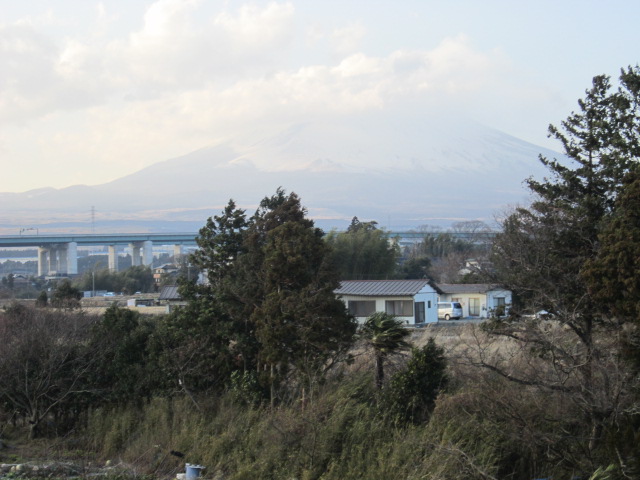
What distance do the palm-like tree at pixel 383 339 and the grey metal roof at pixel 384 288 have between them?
727 inches

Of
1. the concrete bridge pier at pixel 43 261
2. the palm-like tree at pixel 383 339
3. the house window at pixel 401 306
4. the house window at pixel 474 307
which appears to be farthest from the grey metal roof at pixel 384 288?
the concrete bridge pier at pixel 43 261

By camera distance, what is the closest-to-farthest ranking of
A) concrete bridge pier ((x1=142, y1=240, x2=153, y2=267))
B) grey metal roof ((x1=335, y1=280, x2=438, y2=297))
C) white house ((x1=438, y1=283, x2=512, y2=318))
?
grey metal roof ((x1=335, y1=280, x2=438, y2=297)), white house ((x1=438, y1=283, x2=512, y2=318)), concrete bridge pier ((x1=142, y1=240, x2=153, y2=267))

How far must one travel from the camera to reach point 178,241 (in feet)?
326

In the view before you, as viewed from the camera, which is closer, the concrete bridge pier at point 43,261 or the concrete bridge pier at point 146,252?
the concrete bridge pier at point 146,252

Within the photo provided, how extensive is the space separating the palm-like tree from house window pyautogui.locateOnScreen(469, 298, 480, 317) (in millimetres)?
25517

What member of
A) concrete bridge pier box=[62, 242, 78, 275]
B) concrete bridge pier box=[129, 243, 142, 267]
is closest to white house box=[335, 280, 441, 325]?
concrete bridge pier box=[62, 242, 78, 275]

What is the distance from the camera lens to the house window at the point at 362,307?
33.3m

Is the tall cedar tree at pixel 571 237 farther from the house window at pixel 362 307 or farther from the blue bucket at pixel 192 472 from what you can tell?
the house window at pixel 362 307

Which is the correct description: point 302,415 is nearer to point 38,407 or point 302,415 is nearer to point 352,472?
point 352,472

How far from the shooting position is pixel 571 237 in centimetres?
1359

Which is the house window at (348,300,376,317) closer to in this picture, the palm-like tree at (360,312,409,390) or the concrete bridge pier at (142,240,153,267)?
the palm-like tree at (360,312,409,390)

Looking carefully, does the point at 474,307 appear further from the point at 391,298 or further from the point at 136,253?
the point at 136,253

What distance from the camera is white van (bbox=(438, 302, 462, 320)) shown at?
37.0 m

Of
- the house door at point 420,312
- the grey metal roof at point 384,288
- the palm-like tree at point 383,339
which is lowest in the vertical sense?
the house door at point 420,312
